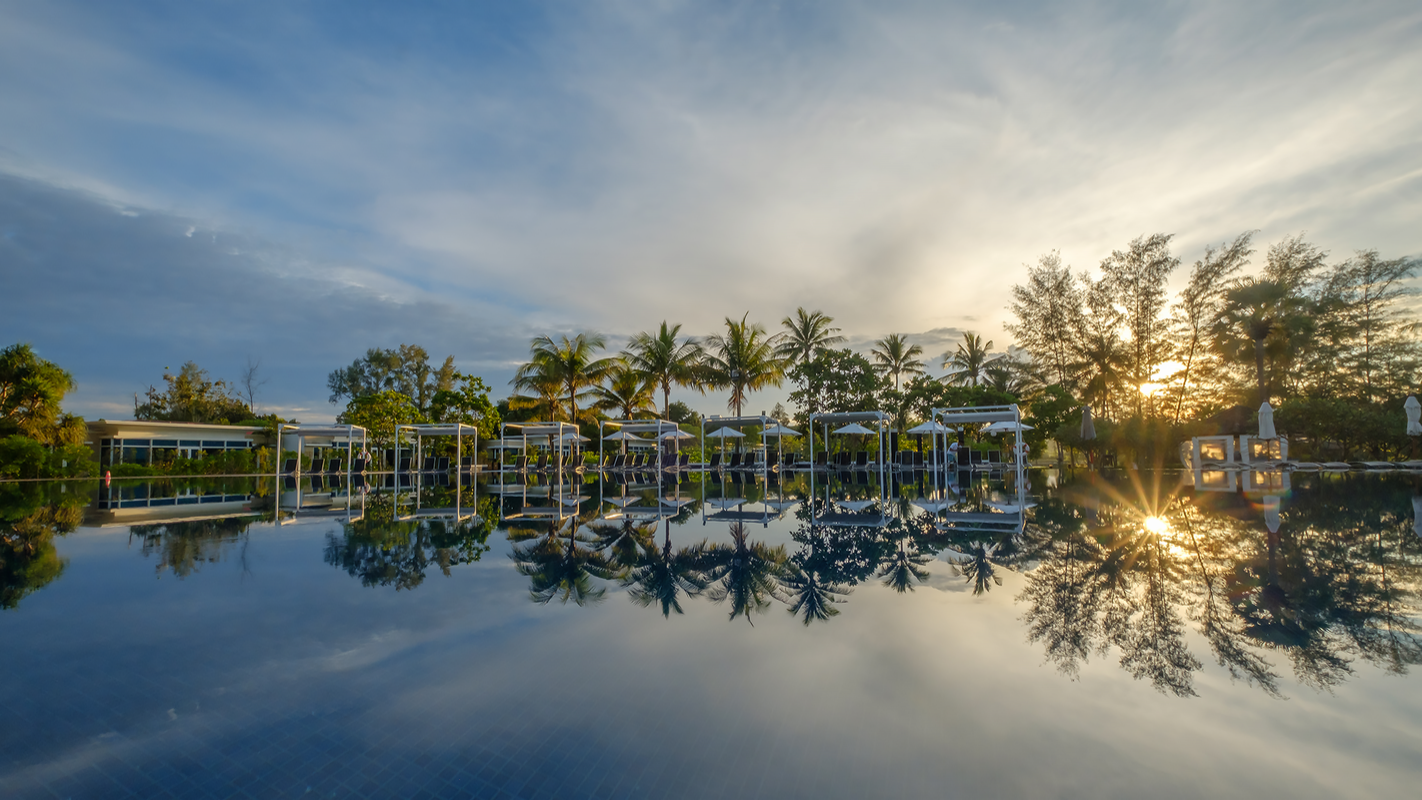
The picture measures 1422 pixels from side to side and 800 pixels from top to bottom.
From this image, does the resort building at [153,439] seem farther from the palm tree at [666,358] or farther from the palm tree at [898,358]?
the palm tree at [898,358]

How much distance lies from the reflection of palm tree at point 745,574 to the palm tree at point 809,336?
22.9 m

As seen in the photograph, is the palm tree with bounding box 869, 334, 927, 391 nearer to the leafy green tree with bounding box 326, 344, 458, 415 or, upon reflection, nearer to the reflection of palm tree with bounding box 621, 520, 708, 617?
the leafy green tree with bounding box 326, 344, 458, 415

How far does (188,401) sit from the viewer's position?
33.1 meters

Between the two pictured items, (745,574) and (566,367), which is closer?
(745,574)

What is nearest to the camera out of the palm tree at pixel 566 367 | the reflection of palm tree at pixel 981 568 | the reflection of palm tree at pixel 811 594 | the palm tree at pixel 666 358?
the reflection of palm tree at pixel 811 594

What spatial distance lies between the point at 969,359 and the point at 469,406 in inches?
1048

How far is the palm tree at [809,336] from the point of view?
28.6 m

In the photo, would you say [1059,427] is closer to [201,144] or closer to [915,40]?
[915,40]

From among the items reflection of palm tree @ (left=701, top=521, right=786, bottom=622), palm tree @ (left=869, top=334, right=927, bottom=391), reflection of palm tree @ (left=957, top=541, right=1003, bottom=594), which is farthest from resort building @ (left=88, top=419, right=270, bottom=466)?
palm tree @ (left=869, top=334, right=927, bottom=391)

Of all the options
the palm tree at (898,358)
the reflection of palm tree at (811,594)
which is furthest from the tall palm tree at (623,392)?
the reflection of palm tree at (811,594)

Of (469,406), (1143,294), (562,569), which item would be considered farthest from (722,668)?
(1143,294)

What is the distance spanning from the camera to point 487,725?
83.4 inches

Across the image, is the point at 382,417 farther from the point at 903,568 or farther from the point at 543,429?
the point at 903,568

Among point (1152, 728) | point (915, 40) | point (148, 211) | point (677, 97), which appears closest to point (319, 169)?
point (677, 97)
